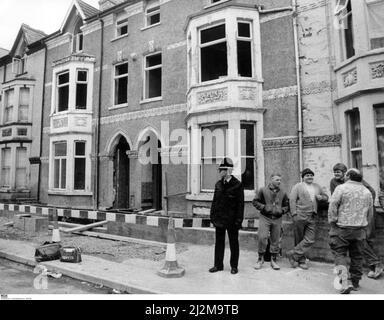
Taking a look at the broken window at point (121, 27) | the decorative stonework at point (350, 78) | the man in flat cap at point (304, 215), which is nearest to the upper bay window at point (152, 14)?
the broken window at point (121, 27)

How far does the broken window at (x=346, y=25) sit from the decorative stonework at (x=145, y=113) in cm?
563

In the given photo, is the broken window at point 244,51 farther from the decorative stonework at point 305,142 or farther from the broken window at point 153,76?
the broken window at point 153,76

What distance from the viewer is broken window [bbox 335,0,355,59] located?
887cm

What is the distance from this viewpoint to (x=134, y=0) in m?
14.2

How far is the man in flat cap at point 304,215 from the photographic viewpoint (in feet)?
20.5

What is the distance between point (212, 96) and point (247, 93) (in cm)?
114

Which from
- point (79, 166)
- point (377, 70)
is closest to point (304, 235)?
point (377, 70)

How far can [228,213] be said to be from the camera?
5.89 meters

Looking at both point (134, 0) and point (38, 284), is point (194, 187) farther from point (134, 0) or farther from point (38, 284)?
point (134, 0)

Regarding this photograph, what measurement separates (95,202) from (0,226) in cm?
392

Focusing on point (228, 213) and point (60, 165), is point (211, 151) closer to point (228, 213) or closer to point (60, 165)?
point (228, 213)

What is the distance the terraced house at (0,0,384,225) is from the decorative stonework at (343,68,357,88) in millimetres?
41

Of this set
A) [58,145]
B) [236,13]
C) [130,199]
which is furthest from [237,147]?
[58,145]

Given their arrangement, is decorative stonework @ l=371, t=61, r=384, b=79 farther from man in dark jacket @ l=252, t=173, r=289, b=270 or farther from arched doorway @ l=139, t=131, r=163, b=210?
arched doorway @ l=139, t=131, r=163, b=210
